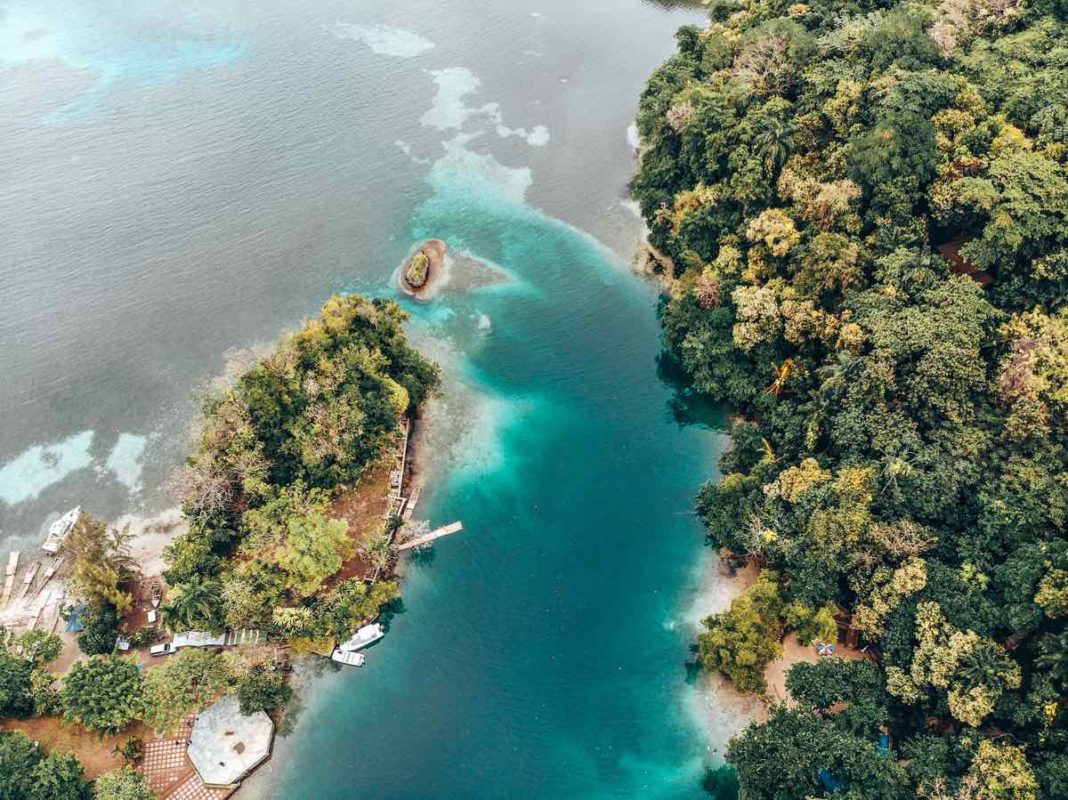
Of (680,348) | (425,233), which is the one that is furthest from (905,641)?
(425,233)

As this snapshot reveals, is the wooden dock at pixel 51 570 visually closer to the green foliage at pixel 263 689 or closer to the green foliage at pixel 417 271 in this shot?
the green foliage at pixel 263 689

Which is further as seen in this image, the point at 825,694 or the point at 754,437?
the point at 754,437

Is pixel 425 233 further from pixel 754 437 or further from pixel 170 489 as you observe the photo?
pixel 754 437

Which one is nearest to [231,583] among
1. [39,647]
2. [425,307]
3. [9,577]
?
[39,647]

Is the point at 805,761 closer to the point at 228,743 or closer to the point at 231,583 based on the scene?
the point at 228,743

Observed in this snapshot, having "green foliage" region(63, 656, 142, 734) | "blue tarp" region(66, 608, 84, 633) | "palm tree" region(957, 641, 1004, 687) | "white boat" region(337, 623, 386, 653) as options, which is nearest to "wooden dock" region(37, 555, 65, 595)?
"blue tarp" region(66, 608, 84, 633)

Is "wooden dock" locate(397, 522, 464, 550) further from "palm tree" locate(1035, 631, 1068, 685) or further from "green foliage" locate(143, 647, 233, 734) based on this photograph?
"palm tree" locate(1035, 631, 1068, 685)

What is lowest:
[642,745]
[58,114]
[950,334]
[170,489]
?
[170,489]

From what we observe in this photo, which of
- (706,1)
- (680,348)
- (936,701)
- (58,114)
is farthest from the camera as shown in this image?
(706,1)
